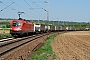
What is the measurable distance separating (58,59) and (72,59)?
2.64ft

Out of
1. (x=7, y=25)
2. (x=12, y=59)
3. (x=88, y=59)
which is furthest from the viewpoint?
(x=7, y=25)

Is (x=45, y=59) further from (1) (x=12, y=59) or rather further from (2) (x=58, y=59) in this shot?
(1) (x=12, y=59)

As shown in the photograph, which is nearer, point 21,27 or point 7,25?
point 21,27

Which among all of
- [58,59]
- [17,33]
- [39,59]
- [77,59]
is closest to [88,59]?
[77,59]

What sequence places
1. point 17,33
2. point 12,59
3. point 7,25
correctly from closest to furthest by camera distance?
point 12,59 → point 17,33 → point 7,25

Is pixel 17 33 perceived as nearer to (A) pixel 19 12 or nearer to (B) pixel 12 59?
(A) pixel 19 12

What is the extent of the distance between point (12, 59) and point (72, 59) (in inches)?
145

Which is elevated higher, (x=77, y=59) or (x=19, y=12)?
(x=19, y=12)

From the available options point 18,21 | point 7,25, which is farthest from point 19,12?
point 7,25

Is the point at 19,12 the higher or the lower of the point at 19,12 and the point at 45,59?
the higher

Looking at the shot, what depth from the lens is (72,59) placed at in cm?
1489

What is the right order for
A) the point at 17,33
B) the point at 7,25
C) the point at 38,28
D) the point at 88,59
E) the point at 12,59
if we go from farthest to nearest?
the point at 7,25, the point at 38,28, the point at 17,33, the point at 12,59, the point at 88,59

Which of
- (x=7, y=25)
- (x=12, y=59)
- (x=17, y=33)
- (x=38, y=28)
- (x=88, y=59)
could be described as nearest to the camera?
(x=88, y=59)

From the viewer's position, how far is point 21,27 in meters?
46.1
